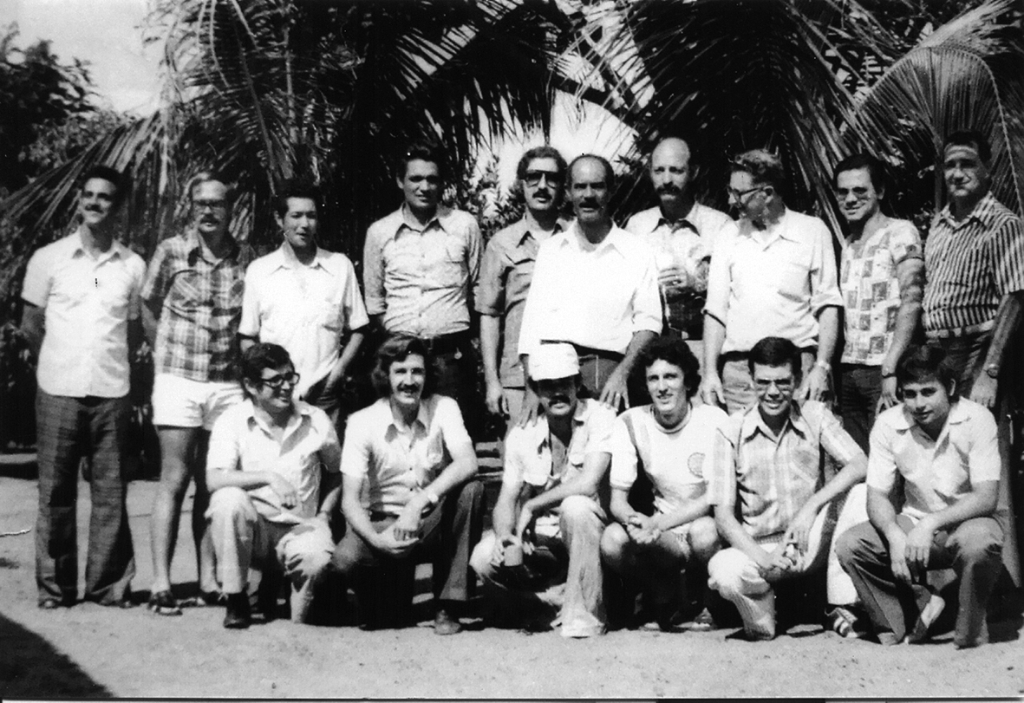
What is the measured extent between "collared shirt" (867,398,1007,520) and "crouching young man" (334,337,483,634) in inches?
59.9

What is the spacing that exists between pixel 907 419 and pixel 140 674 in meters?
2.97

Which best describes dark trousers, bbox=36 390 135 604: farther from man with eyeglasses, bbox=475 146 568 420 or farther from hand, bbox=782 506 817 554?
hand, bbox=782 506 817 554

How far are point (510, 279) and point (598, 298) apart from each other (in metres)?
0.44

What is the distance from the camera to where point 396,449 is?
4875mm

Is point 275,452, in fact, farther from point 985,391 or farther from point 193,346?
point 985,391

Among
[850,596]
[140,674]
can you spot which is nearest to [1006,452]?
[850,596]

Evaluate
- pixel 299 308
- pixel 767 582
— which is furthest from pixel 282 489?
pixel 767 582

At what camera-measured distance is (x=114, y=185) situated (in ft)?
16.8

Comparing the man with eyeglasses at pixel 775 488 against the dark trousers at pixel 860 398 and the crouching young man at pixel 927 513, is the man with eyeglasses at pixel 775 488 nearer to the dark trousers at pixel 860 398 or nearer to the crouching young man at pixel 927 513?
the crouching young man at pixel 927 513

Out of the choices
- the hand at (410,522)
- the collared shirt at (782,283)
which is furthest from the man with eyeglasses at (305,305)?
the collared shirt at (782,283)

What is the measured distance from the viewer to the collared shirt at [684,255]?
203 inches

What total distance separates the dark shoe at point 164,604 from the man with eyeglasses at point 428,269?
136 centimetres

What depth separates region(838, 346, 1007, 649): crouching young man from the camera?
14.6ft

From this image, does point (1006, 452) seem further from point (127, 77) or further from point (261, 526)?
point (127, 77)
